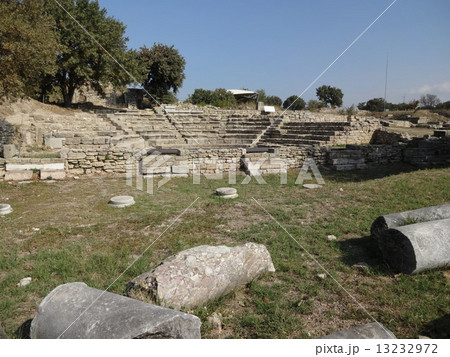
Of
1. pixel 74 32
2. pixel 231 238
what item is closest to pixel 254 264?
pixel 231 238

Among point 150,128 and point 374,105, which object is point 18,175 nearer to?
point 150,128

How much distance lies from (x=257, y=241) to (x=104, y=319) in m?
3.29

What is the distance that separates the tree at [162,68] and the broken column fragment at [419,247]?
29.6 meters

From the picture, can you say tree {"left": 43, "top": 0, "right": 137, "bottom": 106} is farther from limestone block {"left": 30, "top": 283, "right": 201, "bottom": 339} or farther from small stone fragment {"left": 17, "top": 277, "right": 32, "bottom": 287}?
limestone block {"left": 30, "top": 283, "right": 201, "bottom": 339}

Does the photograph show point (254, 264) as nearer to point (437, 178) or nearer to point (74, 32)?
point (437, 178)

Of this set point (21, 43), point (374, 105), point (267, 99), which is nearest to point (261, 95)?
point (267, 99)

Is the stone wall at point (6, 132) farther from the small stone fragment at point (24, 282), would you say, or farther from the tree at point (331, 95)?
the tree at point (331, 95)

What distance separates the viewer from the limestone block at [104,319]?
2.52 m

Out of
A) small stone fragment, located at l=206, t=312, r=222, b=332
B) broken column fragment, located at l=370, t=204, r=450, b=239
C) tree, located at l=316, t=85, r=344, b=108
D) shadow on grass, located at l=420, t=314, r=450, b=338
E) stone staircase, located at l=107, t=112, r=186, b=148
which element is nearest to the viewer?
shadow on grass, located at l=420, t=314, r=450, b=338

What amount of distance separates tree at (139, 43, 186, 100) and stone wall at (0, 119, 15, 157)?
16.2 meters

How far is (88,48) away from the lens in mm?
22609

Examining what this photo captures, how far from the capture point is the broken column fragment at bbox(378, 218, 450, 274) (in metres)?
4.09

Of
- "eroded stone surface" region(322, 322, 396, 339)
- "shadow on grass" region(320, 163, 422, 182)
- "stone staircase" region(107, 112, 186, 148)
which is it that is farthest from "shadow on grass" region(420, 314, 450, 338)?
"stone staircase" region(107, 112, 186, 148)

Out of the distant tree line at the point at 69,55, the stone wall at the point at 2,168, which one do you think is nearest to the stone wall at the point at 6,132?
the distant tree line at the point at 69,55
